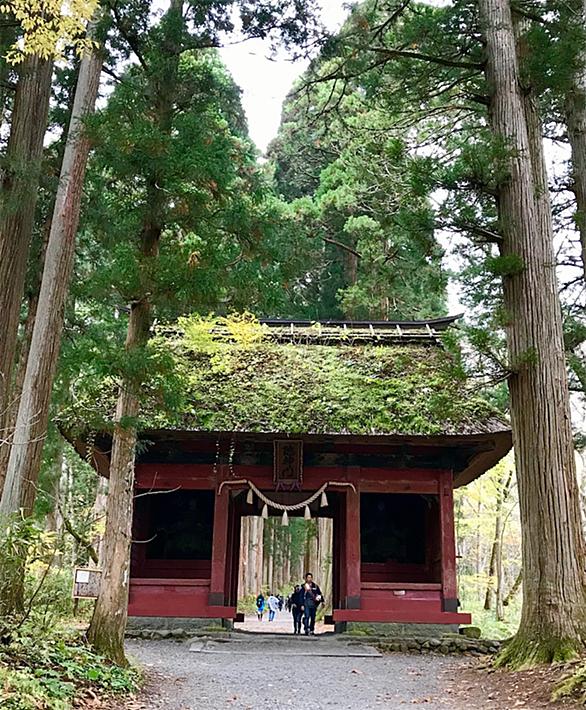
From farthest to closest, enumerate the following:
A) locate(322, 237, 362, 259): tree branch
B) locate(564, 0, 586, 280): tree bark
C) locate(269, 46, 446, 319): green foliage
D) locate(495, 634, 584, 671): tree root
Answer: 1. locate(322, 237, 362, 259): tree branch
2. locate(269, 46, 446, 319): green foliage
3. locate(564, 0, 586, 280): tree bark
4. locate(495, 634, 584, 671): tree root

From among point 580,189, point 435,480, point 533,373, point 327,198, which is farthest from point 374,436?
point 327,198

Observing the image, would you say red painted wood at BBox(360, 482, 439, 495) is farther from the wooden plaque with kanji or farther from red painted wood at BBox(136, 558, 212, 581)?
red painted wood at BBox(136, 558, 212, 581)

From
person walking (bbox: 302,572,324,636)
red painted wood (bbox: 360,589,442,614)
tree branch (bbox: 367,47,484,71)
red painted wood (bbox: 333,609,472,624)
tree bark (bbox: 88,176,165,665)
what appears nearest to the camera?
tree bark (bbox: 88,176,165,665)

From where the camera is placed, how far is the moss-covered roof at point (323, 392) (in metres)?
9.45

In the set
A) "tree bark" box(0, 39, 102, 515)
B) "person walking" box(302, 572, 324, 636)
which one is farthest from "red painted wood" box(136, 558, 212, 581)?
"tree bark" box(0, 39, 102, 515)

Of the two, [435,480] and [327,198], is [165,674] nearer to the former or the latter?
[435,480]

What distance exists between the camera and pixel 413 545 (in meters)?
12.2

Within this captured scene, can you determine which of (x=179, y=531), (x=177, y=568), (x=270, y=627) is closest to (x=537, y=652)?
(x=177, y=568)

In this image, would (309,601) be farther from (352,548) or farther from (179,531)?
(179,531)

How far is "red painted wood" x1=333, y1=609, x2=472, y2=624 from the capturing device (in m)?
9.70

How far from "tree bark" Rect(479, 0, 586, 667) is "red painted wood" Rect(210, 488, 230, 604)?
4948 millimetres

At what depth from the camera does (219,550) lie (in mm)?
10008

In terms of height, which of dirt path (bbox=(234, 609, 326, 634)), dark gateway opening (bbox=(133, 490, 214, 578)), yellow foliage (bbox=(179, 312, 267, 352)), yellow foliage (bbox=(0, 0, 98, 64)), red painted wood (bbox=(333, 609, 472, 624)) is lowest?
dirt path (bbox=(234, 609, 326, 634))

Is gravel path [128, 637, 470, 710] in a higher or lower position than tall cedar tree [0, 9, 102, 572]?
lower
